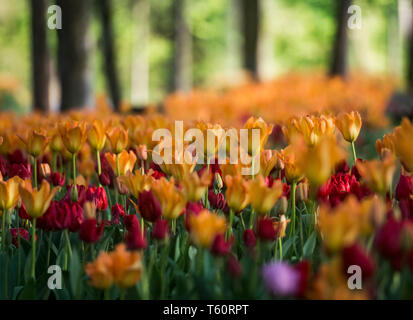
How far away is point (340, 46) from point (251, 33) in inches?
94.1

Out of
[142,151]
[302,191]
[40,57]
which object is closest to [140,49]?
[40,57]

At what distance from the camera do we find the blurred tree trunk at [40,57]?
335 inches

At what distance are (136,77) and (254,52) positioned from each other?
1889 centimetres

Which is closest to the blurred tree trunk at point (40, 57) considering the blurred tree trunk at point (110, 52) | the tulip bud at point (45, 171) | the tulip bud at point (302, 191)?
the blurred tree trunk at point (110, 52)

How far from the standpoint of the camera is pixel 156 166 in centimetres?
261

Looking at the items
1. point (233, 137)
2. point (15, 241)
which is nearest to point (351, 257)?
point (233, 137)

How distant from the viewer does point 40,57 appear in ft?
29.4

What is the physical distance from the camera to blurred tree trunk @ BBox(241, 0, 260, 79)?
14383 mm

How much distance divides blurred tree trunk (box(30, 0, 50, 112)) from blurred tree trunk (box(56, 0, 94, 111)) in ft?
4.43

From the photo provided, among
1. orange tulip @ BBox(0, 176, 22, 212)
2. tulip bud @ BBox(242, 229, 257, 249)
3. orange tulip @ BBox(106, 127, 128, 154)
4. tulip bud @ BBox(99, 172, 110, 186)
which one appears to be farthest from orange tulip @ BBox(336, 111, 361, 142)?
orange tulip @ BBox(0, 176, 22, 212)

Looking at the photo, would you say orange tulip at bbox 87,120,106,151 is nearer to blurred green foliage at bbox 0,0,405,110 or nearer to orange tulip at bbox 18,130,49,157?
orange tulip at bbox 18,130,49,157

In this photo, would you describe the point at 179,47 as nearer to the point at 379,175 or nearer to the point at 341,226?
the point at 379,175

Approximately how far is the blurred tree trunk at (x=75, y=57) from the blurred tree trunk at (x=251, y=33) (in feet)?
24.8
